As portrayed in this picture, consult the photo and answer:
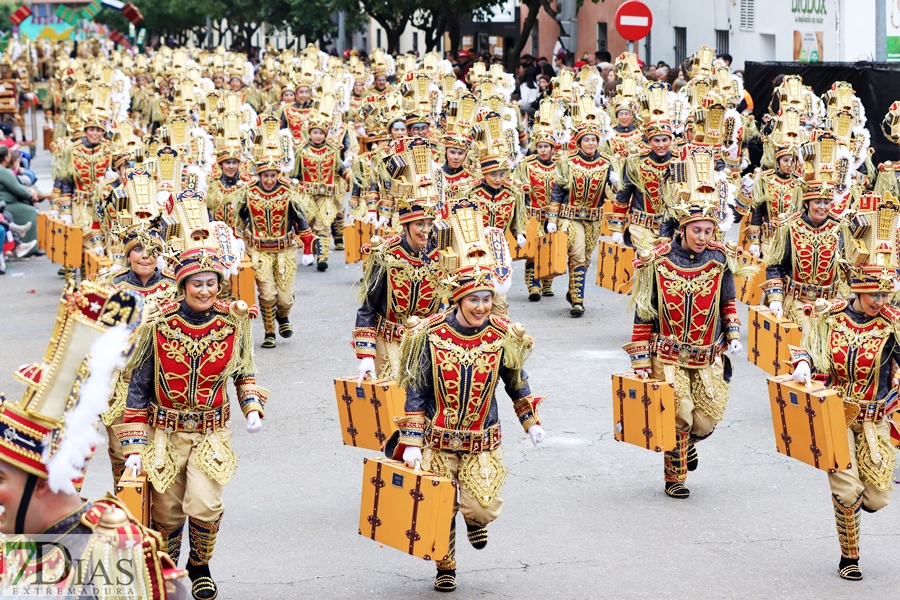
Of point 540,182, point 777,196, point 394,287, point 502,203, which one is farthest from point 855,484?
point 540,182

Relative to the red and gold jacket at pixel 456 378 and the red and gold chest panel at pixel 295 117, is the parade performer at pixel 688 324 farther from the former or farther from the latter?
the red and gold chest panel at pixel 295 117

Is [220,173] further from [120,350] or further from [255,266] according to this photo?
[120,350]

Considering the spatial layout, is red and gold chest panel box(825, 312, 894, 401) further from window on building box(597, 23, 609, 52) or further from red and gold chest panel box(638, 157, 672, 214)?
window on building box(597, 23, 609, 52)

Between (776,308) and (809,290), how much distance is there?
575 mm

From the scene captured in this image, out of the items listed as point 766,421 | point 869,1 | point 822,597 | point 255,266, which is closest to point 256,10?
point 869,1

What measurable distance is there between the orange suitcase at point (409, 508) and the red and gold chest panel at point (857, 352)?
89.9 inches

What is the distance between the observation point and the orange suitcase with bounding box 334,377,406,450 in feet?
28.5

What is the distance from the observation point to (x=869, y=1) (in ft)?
80.6

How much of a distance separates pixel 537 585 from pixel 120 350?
4.04 meters

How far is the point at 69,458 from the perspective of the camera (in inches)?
166

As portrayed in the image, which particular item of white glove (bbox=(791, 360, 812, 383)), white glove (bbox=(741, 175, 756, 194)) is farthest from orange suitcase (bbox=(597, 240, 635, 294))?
white glove (bbox=(791, 360, 812, 383))

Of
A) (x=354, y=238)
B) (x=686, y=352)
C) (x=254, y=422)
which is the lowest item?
(x=254, y=422)

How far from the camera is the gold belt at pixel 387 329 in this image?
9688 mm

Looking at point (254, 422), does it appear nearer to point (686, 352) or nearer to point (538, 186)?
point (686, 352)
